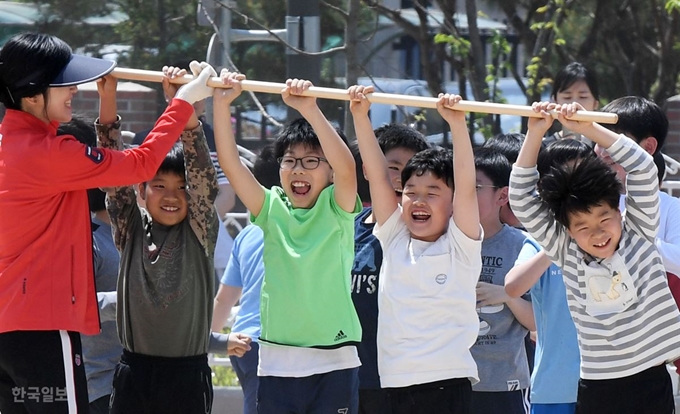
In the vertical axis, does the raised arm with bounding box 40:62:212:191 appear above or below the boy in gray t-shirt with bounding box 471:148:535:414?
above

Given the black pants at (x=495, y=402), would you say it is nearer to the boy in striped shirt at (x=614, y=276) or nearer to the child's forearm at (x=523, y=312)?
the child's forearm at (x=523, y=312)

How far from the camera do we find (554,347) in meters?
4.57

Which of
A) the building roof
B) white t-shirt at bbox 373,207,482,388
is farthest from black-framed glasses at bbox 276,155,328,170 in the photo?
the building roof

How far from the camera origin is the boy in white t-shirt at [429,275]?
4.12 meters

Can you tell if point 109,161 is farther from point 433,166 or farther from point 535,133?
point 535,133

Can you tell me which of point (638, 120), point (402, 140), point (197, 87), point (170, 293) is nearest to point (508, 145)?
point (402, 140)

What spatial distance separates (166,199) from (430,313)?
1077mm

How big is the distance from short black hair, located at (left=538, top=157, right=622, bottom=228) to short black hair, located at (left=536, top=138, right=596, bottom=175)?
0.28 m

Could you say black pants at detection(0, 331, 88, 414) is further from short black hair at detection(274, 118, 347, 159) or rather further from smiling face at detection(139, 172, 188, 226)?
short black hair at detection(274, 118, 347, 159)

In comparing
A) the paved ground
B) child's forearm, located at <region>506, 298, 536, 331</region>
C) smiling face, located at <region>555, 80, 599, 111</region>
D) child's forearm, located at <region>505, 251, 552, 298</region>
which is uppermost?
smiling face, located at <region>555, 80, 599, 111</region>

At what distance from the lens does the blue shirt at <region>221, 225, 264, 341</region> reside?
5.23m

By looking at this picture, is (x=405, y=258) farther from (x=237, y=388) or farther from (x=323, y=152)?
(x=237, y=388)

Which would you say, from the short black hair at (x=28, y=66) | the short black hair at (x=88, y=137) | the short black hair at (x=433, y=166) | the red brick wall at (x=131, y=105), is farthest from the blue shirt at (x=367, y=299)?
the red brick wall at (x=131, y=105)

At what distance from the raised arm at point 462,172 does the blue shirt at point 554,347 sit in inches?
18.7
